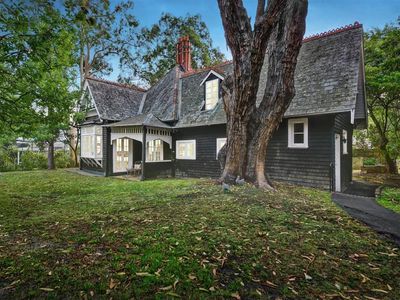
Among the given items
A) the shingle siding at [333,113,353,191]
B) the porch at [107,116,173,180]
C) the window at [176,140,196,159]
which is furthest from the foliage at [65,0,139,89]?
the shingle siding at [333,113,353,191]

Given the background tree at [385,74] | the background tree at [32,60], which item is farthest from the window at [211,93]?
the background tree at [385,74]

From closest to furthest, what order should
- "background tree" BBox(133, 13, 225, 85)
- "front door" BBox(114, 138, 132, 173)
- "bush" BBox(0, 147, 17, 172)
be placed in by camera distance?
"front door" BBox(114, 138, 132, 173) < "bush" BBox(0, 147, 17, 172) < "background tree" BBox(133, 13, 225, 85)

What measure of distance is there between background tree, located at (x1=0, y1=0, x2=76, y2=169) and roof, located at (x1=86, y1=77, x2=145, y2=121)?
7.84m

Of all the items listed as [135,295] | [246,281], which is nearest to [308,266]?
[246,281]

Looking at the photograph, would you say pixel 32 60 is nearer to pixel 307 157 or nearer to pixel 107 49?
pixel 307 157

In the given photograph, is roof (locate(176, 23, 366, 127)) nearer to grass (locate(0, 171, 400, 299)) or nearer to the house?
the house

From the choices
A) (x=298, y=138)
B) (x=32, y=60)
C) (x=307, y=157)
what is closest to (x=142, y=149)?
(x=32, y=60)

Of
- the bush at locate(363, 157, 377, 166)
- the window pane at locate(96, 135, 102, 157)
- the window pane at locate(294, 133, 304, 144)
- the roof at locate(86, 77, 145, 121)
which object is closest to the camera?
the window pane at locate(294, 133, 304, 144)

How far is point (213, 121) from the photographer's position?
12.0 m

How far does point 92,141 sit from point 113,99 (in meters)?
3.20

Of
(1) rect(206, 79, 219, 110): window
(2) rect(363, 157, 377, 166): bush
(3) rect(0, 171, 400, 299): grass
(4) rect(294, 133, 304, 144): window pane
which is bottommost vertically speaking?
(3) rect(0, 171, 400, 299): grass

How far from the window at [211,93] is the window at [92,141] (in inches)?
277

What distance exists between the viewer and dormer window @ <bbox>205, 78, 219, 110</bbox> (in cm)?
1316

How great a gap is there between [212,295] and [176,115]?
41.2ft
